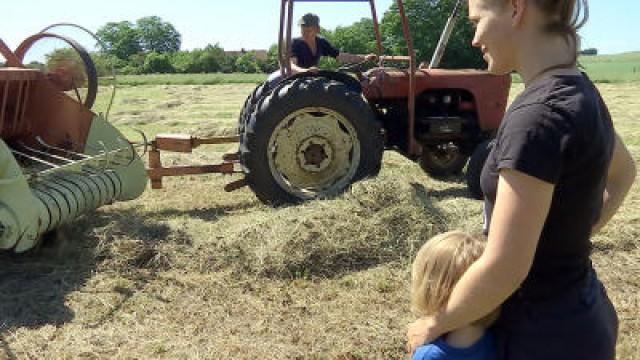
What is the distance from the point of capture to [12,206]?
14.3 feet

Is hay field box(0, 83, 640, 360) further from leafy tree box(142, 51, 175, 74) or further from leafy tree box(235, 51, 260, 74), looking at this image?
leafy tree box(142, 51, 175, 74)

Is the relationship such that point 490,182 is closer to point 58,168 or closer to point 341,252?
point 341,252

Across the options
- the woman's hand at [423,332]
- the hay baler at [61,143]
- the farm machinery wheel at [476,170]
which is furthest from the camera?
the farm machinery wheel at [476,170]

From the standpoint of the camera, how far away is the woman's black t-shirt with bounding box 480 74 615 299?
129 cm

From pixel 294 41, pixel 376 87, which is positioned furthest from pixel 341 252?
pixel 294 41

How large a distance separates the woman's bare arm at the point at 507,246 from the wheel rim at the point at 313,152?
4.62 metres

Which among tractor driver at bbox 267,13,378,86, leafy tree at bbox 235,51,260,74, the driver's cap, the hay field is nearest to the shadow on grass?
the hay field

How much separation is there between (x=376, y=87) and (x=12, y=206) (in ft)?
11.6

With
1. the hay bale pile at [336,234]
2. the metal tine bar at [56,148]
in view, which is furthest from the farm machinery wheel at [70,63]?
the hay bale pile at [336,234]

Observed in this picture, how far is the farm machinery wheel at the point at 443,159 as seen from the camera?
7688 millimetres

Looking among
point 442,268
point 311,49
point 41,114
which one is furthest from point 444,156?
point 442,268

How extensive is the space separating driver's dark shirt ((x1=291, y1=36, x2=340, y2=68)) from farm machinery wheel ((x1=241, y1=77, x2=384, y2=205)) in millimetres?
1010

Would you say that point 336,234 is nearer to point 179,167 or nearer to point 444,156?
point 179,167

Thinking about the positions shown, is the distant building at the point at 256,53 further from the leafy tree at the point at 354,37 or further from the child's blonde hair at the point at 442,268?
the child's blonde hair at the point at 442,268
